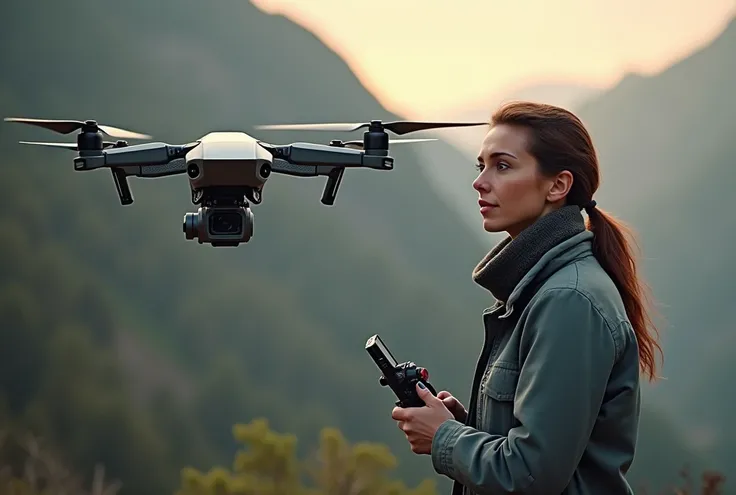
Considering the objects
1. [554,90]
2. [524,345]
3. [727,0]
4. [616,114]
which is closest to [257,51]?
[554,90]

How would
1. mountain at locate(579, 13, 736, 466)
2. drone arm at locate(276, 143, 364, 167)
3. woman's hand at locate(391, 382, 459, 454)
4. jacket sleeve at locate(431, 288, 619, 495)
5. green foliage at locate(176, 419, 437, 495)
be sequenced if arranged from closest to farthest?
jacket sleeve at locate(431, 288, 619, 495)
woman's hand at locate(391, 382, 459, 454)
drone arm at locate(276, 143, 364, 167)
green foliage at locate(176, 419, 437, 495)
mountain at locate(579, 13, 736, 466)

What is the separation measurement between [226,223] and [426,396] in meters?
0.28

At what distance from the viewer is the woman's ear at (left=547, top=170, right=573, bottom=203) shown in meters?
0.94

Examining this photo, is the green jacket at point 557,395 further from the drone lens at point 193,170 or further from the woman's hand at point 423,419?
the drone lens at point 193,170

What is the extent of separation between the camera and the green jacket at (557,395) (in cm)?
82

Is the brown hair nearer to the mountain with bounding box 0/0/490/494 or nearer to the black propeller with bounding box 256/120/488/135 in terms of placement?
the black propeller with bounding box 256/120/488/135

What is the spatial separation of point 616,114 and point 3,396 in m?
2.49

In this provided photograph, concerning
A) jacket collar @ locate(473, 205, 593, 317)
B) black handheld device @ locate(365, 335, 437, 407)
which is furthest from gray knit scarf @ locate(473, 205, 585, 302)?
black handheld device @ locate(365, 335, 437, 407)

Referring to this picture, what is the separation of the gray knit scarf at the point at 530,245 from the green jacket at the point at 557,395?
1cm

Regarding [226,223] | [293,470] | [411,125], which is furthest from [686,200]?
[226,223]

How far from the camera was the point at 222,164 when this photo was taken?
944 mm

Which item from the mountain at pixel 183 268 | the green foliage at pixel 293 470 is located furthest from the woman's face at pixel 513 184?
the green foliage at pixel 293 470

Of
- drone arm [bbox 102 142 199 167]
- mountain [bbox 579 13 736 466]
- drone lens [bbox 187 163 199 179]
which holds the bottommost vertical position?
drone lens [bbox 187 163 199 179]

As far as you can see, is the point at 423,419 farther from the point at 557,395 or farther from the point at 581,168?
the point at 581,168
